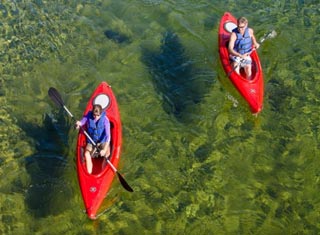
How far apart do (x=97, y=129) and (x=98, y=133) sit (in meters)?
0.09

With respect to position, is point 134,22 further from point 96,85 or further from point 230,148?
point 230,148

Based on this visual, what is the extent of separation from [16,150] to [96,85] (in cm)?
269

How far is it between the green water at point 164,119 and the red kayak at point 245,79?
0.34 metres

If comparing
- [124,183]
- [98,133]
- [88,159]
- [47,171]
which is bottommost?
[47,171]

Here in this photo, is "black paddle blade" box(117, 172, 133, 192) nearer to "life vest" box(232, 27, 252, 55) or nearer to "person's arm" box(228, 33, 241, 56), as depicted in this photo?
"person's arm" box(228, 33, 241, 56)

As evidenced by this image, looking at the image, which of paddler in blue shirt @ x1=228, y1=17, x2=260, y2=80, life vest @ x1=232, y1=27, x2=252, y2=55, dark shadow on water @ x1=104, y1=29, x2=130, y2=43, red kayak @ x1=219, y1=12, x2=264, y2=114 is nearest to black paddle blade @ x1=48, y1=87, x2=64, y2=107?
dark shadow on water @ x1=104, y1=29, x2=130, y2=43

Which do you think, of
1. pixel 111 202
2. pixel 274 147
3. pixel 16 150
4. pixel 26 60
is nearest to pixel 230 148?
pixel 274 147

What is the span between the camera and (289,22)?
13461 mm

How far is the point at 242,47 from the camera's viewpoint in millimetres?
11414

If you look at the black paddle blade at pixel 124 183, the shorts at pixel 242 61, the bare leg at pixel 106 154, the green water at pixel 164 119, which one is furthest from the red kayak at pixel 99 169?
the shorts at pixel 242 61

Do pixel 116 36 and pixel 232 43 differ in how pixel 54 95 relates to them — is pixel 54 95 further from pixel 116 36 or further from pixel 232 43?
pixel 232 43

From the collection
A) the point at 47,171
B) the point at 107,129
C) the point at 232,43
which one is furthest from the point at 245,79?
the point at 47,171

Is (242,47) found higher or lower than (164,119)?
higher

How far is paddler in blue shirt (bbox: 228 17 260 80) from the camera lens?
11.4 metres
